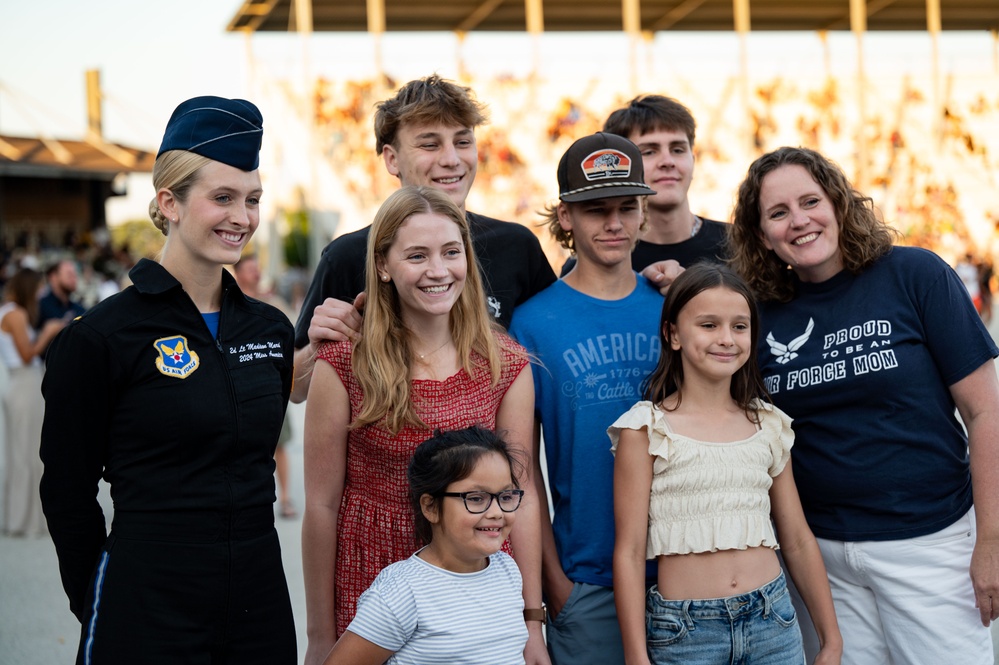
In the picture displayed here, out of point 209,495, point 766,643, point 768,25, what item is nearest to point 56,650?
point 209,495

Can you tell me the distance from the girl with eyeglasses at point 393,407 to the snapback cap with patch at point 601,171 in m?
0.45

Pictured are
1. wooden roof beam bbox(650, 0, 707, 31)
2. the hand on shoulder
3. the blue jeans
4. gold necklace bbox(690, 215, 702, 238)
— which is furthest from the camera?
wooden roof beam bbox(650, 0, 707, 31)

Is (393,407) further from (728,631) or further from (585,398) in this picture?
(728,631)

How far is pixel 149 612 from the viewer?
2.27m

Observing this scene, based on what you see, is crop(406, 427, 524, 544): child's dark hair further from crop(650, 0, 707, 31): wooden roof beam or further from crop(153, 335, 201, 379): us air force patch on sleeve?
crop(650, 0, 707, 31): wooden roof beam

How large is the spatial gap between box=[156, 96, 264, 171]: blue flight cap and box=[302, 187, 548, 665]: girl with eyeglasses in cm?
44

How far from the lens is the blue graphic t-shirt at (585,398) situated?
294 centimetres

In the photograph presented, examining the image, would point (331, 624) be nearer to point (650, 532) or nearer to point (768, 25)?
point (650, 532)

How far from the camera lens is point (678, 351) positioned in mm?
2895

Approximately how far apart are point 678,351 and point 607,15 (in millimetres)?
20837

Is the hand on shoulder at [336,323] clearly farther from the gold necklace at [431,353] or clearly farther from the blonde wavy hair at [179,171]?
the blonde wavy hair at [179,171]

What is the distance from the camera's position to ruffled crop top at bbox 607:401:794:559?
2.69m

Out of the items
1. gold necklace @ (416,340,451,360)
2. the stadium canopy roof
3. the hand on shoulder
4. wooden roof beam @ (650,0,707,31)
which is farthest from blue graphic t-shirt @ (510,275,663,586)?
wooden roof beam @ (650,0,707,31)

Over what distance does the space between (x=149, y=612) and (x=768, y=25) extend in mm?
24054
